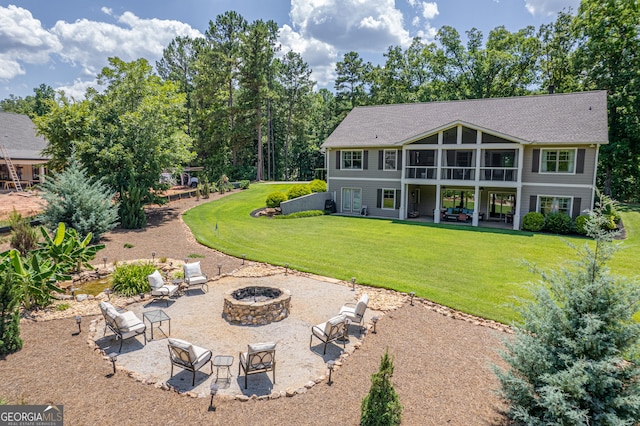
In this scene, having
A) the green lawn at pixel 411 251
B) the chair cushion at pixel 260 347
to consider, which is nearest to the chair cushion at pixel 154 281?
the green lawn at pixel 411 251

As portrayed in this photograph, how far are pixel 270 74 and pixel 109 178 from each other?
32.2 m

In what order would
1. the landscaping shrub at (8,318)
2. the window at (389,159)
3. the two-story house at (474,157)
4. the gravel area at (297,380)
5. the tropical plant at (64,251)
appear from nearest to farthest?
the gravel area at (297,380)
the landscaping shrub at (8,318)
the tropical plant at (64,251)
the two-story house at (474,157)
the window at (389,159)

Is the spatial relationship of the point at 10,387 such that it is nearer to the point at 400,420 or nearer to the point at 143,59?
the point at 400,420

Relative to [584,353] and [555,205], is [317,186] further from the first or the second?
[584,353]

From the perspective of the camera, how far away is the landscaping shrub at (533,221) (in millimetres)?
22094

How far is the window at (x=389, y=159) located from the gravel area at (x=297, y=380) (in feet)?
59.7

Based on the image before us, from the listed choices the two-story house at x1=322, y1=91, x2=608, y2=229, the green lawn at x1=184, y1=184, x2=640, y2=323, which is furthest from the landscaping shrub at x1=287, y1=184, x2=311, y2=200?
the green lawn at x1=184, y1=184, x2=640, y2=323

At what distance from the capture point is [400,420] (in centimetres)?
600

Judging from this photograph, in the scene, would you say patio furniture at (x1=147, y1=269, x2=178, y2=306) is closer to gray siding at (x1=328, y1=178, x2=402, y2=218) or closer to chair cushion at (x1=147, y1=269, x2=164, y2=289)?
chair cushion at (x1=147, y1=269, x2=164, y2=289)

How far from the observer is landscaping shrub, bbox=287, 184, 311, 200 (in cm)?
2782

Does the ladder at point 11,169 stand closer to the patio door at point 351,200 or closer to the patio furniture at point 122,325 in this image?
the patio door at point 351,200

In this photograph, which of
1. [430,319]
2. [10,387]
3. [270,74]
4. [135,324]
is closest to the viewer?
[10,387]

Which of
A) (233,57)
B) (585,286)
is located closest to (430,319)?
(585,286)

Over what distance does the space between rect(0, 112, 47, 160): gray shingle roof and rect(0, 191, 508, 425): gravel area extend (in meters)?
33.2
